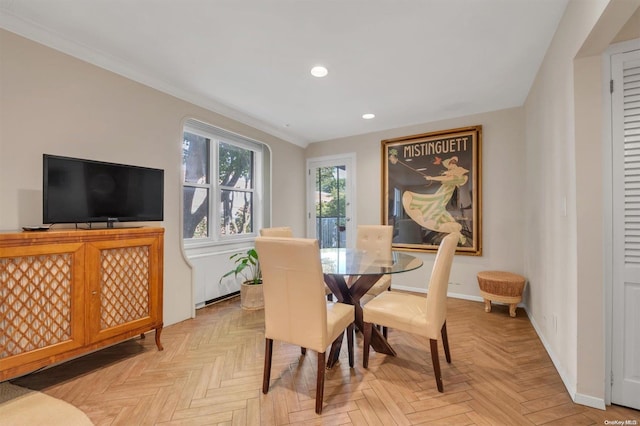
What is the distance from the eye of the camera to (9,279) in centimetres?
163

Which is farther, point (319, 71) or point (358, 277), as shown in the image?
point (319, 71)

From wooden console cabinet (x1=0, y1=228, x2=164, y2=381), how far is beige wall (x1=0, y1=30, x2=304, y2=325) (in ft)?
1.48

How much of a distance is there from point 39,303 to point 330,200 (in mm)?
3841

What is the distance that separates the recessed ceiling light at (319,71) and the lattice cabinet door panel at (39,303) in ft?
7.65

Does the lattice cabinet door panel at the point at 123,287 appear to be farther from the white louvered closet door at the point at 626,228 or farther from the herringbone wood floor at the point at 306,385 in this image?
the white louvered closet door at the point at 626,228

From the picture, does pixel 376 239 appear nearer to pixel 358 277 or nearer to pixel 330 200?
pixel 358 277

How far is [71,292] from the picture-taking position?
1.86m

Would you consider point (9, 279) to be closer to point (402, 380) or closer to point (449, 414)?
point (402, 380)

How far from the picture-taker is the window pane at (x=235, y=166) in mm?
3852

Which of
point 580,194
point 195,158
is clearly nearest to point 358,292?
point 580,194

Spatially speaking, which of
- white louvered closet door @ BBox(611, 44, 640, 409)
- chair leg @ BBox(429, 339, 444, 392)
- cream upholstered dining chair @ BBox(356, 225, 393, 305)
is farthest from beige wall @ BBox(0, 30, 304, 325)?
white louvered closet door @ BBox(611, 44, 640, 409)

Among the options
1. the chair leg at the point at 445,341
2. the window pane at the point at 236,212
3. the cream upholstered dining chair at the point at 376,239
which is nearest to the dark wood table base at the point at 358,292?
the chair leg at the point at 445,341

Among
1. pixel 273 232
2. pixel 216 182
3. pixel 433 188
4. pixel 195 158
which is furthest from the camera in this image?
pixel 433 188

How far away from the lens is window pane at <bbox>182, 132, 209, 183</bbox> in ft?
11.1
